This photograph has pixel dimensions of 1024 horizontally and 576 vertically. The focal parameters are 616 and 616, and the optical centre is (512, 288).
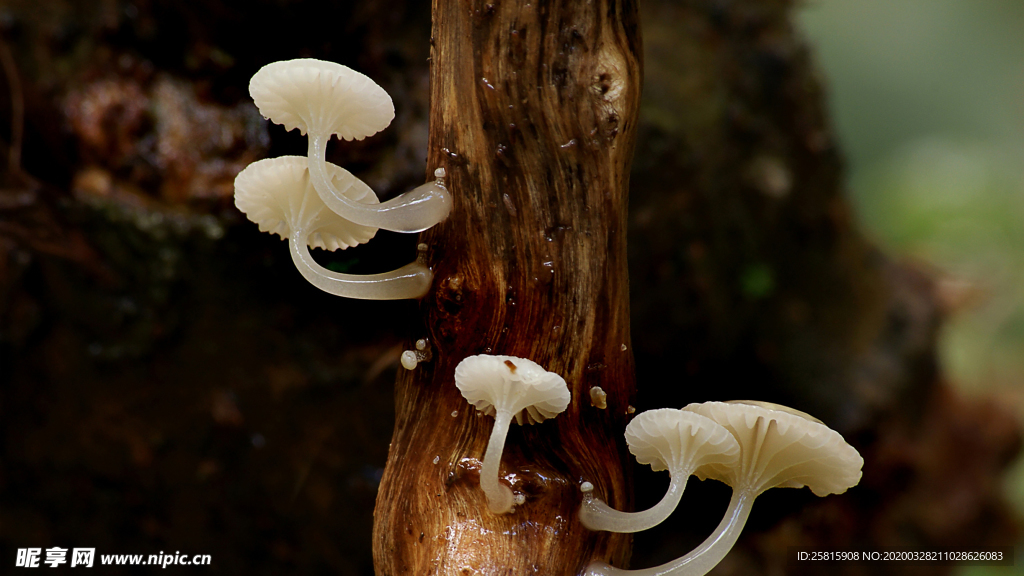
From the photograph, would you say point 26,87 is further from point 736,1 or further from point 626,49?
point 736,1

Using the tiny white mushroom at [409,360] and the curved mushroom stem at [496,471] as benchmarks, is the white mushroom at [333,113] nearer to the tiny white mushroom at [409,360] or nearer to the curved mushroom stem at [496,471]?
the tiny white mushroom at [409,360]

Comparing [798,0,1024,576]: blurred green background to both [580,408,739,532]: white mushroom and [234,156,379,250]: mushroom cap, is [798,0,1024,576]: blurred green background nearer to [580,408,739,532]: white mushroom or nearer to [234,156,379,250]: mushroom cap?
[580,408,739,532]: white mushroom

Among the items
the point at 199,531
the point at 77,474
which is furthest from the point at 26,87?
the point at 199,531

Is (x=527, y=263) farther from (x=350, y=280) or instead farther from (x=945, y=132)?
(x=945, y=132)

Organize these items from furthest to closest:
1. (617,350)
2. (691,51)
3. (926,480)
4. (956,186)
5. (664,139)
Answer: (956,186) < (926,480) < (691,51) < (664,139) < (617,350)

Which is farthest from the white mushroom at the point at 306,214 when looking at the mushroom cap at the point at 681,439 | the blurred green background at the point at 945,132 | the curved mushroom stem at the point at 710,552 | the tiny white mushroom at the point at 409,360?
the blurred green background at the point at 945,132

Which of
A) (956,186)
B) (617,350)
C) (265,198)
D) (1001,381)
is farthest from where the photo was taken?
(956,186)
